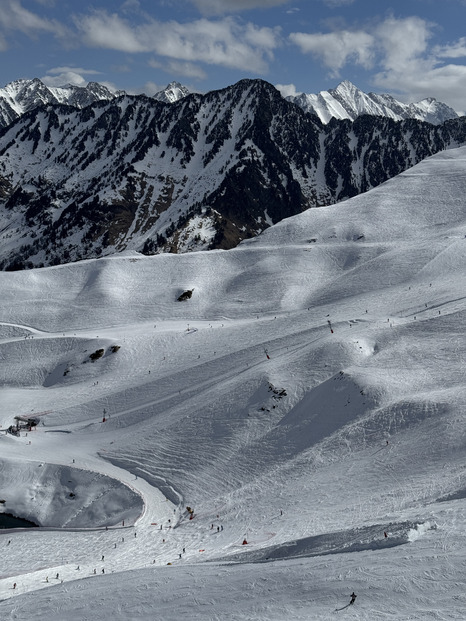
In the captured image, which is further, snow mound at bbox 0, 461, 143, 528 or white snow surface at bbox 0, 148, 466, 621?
snow mound at bbox 0, 461, 143, 528

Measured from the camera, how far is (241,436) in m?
61.9

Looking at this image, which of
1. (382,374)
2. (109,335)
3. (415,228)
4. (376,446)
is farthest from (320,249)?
(376,446)

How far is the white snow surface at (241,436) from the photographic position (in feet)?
95.7

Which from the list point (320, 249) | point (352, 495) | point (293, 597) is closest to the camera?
point (293, 597)

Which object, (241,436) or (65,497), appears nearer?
(65,497)

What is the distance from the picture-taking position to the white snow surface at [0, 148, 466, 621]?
29156 mm

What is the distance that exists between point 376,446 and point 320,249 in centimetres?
7701

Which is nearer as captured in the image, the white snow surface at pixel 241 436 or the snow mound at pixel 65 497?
the white snow surface at pixel 241 436

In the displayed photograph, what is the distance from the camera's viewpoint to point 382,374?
63.8m

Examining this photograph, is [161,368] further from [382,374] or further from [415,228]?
[415,228]

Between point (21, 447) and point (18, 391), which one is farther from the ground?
point (18, 391)

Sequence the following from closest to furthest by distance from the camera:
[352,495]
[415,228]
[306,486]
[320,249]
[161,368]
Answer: [352,495] → [306,486] → [161,368] → [320,249] → [415,228]

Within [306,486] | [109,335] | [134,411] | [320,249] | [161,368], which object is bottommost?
[306,486]

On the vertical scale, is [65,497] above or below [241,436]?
below
